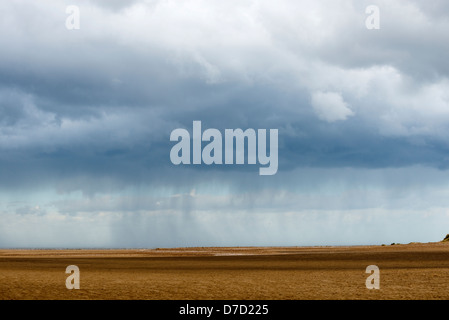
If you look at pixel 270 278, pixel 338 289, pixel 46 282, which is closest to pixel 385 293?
pixel 338 289

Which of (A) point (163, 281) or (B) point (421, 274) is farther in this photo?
(B) point (421, 274)

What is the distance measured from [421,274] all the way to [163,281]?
54.8ft

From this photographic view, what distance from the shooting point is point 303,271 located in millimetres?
36906

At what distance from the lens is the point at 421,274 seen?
32.3 meters

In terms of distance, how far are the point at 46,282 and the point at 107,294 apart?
6984mm

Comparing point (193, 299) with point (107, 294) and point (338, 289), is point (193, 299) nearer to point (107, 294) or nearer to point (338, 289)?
point (107, 294)

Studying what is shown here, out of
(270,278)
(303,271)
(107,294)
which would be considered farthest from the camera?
(303,271)
